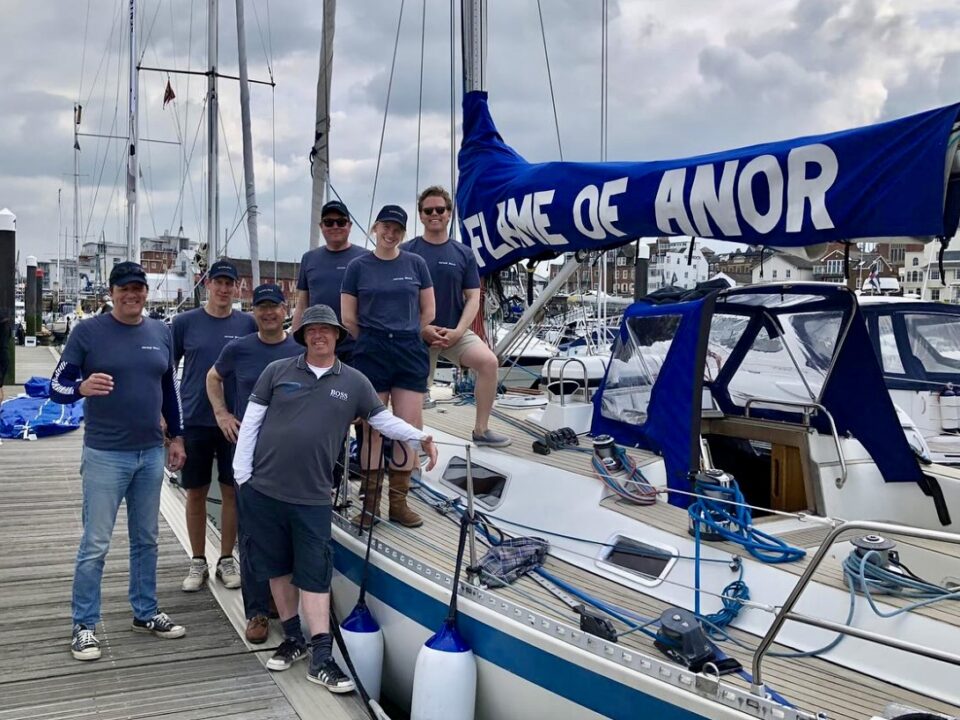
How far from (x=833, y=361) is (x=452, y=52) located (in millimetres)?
4854

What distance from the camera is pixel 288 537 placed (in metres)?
3.87

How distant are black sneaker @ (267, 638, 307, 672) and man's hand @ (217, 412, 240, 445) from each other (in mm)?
1087

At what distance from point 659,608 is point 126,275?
286 centimetres

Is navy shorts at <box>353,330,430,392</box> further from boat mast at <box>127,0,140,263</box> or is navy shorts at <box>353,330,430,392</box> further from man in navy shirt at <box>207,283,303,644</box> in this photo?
boat mast at <box>127,0,140,263</box>

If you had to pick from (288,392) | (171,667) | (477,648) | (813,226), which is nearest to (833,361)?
(813,226)

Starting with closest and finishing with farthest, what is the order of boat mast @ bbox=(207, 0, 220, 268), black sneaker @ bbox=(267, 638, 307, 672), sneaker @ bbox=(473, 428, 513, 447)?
black sneaker @ bbox=(267, 638, 307, 672) < sneaker @ bbox=(473, 428, 513, 447) < boat mast @ bbox=(207, 0, 220, 268)

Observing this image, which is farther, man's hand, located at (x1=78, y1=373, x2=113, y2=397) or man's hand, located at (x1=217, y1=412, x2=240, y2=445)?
man's hand, located at (x1=217, y1=412, x2=240, y2=445)

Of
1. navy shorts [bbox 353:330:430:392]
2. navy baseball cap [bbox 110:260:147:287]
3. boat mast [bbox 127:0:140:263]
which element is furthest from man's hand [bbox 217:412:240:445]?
boat mast [bbox 127:0:140:263]

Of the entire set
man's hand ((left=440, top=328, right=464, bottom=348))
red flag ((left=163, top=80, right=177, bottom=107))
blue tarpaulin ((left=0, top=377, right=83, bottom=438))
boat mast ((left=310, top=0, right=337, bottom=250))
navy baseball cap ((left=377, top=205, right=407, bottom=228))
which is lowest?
blue tarpaulin ((left=0, top=377, right=83, bottom=438))

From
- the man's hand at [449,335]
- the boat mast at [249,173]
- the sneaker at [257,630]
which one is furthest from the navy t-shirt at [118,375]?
the boat mast at [249,173]

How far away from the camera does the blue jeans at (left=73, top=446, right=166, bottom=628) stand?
152 inches

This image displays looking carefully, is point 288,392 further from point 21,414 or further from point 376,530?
point 21,414

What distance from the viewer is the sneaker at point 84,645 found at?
4.02 metres

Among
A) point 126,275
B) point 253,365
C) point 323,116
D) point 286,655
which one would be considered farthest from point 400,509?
point 323,116
